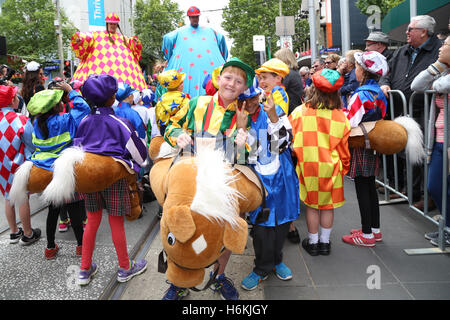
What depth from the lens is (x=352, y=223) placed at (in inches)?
147

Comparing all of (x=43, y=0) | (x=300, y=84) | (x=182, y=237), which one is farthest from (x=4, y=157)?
(x=43, y=0)

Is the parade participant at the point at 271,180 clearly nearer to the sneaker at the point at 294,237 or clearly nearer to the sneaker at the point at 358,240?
the sneaker at the point at 294,237

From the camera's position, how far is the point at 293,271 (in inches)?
110

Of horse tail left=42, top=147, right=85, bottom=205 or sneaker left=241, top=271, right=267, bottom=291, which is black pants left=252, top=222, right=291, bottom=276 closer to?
sneaker left=241, top=271, right=267, bottom=291

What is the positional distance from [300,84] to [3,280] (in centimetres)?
350

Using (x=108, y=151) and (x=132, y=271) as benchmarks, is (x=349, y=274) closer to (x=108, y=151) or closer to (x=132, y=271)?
(x=132, y=271)

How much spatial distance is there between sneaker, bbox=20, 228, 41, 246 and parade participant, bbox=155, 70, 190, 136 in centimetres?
172

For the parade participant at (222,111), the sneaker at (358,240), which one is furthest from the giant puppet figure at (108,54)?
the sneaker at (358,240)

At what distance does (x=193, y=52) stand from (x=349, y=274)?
3.01 m

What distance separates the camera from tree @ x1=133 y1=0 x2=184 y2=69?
3080cm

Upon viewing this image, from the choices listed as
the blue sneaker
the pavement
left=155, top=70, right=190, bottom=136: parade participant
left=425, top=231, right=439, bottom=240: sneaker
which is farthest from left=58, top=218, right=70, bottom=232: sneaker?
left=425, top=231, right=439, bottom=240: sneaker

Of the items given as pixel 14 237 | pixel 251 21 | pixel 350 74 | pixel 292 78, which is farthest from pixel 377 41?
pixel 251 21

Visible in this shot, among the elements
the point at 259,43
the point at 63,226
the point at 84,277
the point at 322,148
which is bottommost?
the point at 84,277

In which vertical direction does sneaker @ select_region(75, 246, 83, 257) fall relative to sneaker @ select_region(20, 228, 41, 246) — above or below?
below
